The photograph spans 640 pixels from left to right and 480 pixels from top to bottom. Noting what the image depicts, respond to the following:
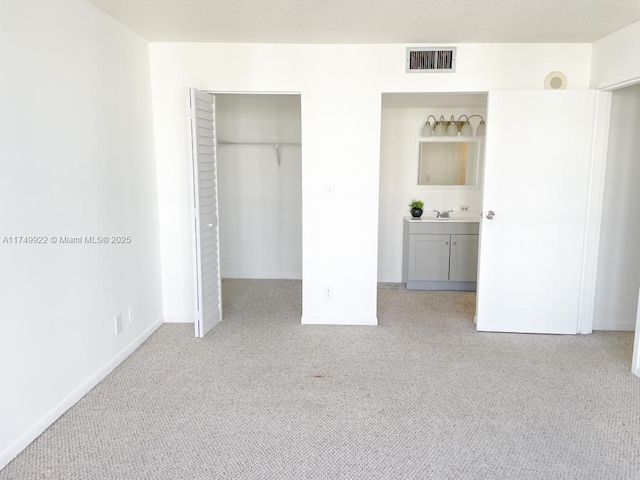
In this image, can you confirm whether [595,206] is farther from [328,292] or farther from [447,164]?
[328,292]

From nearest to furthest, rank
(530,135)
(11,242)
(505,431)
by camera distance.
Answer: (11,242) → (505,431) → (530,135)

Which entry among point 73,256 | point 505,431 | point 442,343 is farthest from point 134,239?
point 505,431

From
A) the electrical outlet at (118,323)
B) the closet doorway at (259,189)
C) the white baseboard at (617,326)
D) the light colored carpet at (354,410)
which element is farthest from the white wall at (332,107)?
the white baseboard at (617,326)

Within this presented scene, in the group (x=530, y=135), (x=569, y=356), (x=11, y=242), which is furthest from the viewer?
(x=530, y=135)

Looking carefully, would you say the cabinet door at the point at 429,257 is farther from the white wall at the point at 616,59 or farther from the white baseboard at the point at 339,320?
the white wall at the point at 616,59

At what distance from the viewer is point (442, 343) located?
347cm

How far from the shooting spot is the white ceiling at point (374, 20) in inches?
107

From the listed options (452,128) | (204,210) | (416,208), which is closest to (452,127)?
(452,128)

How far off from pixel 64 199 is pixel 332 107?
2.09m

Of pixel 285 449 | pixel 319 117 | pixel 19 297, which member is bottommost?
pixel 285 449

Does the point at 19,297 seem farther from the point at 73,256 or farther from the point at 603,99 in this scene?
the point at 603,99

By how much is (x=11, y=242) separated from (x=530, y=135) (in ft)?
11.3

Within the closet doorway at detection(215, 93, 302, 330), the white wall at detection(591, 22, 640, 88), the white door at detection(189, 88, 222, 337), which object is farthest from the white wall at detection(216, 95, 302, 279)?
the white wall at detection(591, 22, 640, 88)

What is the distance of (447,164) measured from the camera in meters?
5.30
